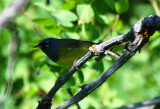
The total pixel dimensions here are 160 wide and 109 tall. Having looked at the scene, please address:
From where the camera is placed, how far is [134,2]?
7.52 metres

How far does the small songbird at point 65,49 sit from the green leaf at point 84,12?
0.48 meters

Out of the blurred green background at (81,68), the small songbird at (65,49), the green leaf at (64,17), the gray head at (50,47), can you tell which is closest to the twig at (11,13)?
the blurred green background at (81,68)

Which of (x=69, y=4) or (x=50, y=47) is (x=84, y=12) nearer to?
(x=69, y=4)

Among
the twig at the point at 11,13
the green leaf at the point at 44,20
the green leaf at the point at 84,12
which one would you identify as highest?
the green leaf at the point at 44,20

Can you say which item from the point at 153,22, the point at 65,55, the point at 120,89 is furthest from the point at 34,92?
the point at 153,22

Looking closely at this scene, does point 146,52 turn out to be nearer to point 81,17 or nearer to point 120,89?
point 120,89

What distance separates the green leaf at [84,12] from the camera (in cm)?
304

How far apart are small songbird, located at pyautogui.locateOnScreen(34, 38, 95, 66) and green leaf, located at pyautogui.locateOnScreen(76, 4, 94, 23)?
18.7 inches

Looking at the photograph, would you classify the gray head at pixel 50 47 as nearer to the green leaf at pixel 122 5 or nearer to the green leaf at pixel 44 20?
the green leaf at pixel 44 20

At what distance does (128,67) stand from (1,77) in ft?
8.88

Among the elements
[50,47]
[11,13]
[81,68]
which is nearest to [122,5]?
[81,68]

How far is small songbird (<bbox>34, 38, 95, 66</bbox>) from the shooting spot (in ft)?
11.4

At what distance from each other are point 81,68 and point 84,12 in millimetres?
701

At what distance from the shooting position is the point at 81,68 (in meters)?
3.18
